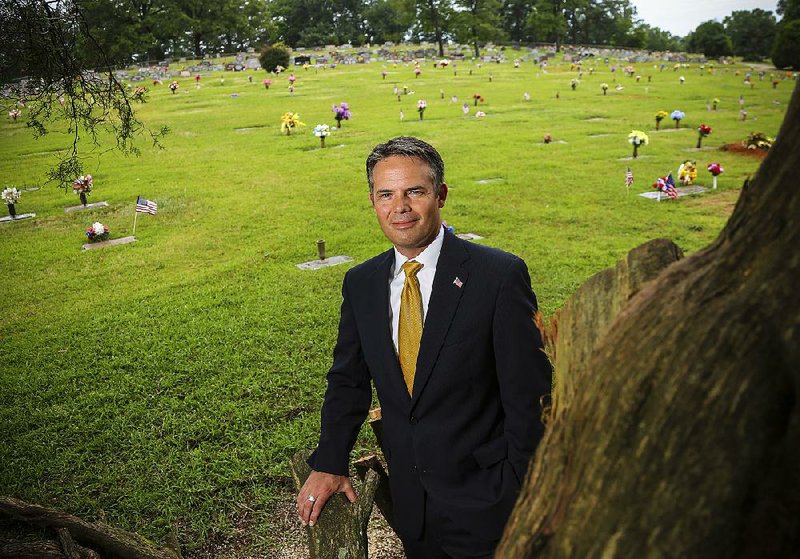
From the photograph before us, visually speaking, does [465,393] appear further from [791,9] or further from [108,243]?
[791,9]

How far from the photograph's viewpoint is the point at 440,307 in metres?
2.36

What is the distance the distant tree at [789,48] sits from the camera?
152 feet

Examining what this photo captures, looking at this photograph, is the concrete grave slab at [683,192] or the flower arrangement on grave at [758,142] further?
the flower arrangement on grave at [758,142]

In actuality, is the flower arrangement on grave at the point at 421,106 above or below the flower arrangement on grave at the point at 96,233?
above

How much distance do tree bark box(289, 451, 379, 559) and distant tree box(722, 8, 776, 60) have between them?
7699 cm

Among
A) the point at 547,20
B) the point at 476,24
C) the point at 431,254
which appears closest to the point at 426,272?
the point at 431,254

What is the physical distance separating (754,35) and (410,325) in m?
79.0

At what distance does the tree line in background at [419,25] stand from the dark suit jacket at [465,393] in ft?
146

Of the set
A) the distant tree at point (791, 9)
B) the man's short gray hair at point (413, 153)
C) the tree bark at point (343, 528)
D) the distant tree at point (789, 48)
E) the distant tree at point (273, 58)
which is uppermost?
the distant tree at point (791, 9)

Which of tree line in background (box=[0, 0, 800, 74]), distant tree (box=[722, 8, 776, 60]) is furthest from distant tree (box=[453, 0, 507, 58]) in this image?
distant tree (box=[722, 8, 776, 60])

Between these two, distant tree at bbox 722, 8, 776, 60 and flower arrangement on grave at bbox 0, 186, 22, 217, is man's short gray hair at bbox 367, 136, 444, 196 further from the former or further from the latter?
distant tree at bbox 722, 8, 776, 60

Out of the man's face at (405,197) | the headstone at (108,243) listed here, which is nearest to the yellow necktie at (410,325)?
the man's face at (405,197)

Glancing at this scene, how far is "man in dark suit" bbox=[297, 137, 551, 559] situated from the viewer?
224 centimetres

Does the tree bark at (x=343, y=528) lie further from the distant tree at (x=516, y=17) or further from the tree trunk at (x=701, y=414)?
the distant tree at (x=516, y=17)
